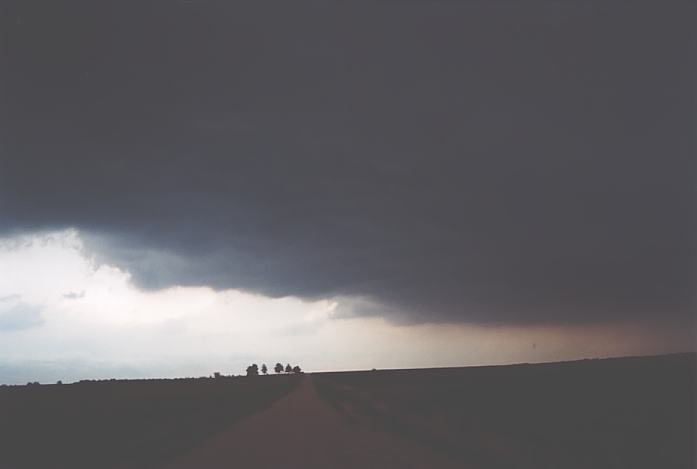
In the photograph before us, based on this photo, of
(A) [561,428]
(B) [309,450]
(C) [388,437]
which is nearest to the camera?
(B) [309,450]

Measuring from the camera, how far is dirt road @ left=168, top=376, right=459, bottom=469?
15508 millimetres

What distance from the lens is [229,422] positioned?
29672 mm

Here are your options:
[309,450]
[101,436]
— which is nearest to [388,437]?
[309,450]

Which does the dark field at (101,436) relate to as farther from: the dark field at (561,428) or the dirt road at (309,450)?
the dark field at (561,428)

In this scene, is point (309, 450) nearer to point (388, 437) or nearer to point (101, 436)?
point (388, 437)

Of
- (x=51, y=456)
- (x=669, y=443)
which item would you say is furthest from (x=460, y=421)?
(x=51, y=456)

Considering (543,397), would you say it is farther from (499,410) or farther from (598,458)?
(598,458)

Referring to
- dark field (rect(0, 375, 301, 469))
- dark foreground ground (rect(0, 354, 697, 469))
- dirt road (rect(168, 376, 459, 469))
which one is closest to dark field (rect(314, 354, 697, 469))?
dark foreground ground (rect(0, 354, 697, 469))

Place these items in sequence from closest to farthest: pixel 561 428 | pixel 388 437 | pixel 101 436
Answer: pixel 388 437
pixel 561 428
pixel 101 436

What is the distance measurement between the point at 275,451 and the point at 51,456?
765 centimetres

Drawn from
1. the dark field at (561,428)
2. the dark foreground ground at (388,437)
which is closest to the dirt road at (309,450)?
the dark foreground ground at (388,437)

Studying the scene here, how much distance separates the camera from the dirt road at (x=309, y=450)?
15508 millimetres

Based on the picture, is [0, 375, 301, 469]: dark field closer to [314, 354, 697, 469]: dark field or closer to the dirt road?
the dirt road

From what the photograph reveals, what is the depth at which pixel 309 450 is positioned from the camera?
17984 millimetres
